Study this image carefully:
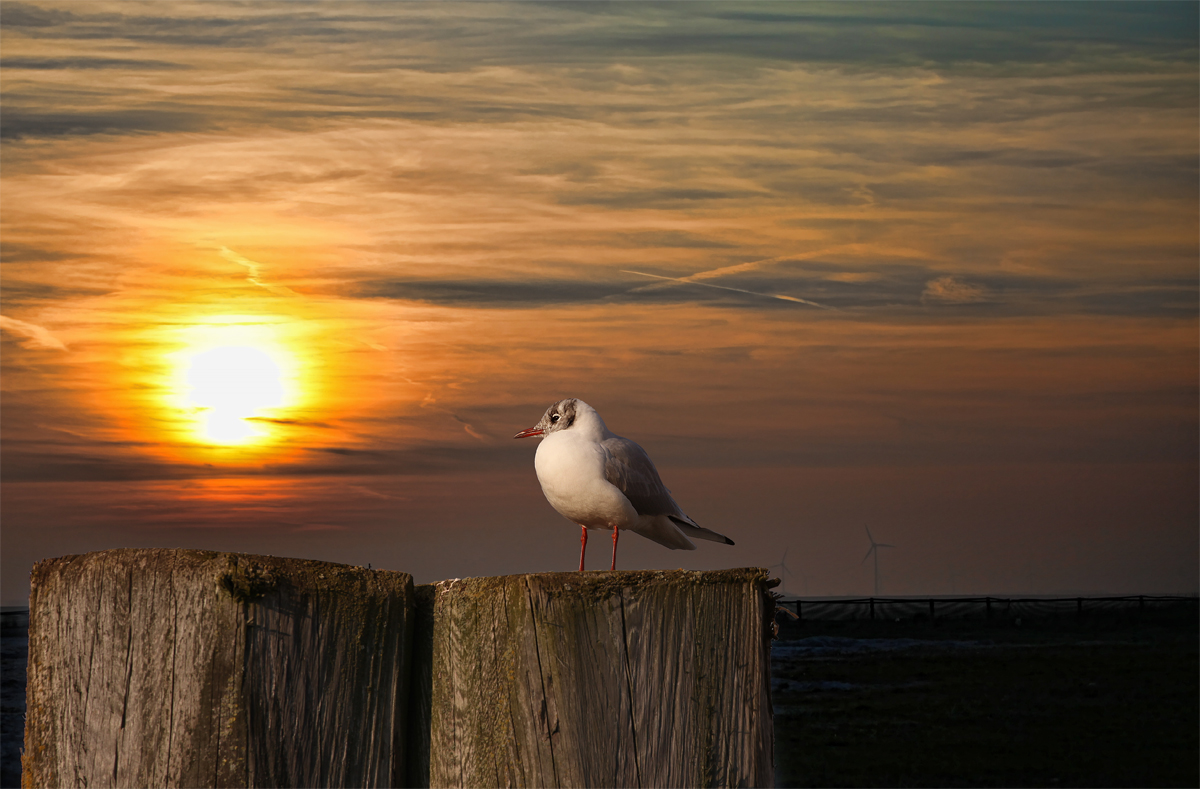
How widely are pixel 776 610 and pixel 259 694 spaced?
1.53 metres

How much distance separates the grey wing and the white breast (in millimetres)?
67

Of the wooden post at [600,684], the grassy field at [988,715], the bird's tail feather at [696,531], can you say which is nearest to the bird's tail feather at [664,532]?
the bird's tail feather at [696,531]

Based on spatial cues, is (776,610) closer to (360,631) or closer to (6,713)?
(360,631)

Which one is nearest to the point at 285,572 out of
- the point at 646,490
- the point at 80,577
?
the point at 80,577

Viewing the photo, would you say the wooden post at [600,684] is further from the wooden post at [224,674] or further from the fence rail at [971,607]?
the fence rail at [971,607]

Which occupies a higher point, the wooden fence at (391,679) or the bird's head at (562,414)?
the bird's head at (562,414)

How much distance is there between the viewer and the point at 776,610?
332 centimetres

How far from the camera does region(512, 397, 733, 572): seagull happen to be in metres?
6.42

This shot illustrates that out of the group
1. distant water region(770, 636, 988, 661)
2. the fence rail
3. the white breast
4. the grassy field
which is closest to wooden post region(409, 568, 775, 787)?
the white breast

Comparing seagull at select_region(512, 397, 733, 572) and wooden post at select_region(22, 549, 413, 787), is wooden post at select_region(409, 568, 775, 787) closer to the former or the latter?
wooden post at select_region(22, 549, 413, 787)

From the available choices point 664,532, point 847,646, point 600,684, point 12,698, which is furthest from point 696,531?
point 847,646

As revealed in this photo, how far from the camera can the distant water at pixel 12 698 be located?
841 inches

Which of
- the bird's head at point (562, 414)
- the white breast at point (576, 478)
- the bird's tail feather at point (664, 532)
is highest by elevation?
the bird's head at point (562, 414)

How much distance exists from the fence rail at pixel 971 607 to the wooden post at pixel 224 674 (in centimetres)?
5451
